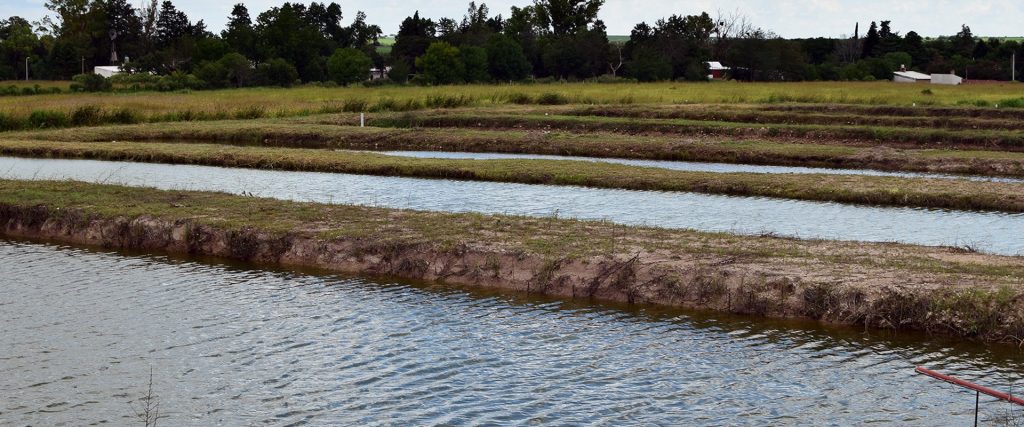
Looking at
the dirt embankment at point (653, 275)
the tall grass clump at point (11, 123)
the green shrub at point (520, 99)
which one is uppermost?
the green shrub at point (520, 99)

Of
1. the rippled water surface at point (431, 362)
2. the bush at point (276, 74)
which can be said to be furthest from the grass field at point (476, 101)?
the rippled water surface at point (431, 362)

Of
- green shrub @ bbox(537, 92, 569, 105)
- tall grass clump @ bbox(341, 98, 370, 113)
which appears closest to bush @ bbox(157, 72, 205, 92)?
tall grass clump @ bbox(341, 98, 370, 113)

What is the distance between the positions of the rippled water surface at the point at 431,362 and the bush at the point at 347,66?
303ft

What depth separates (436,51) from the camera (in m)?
108

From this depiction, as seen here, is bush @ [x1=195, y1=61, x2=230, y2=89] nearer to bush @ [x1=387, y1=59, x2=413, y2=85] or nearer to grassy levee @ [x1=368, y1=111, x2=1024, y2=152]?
bush @ [x1=387, y1=59, x2=413, y2=85]

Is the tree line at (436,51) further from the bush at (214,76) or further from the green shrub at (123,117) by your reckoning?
the green shrub at (123,117)

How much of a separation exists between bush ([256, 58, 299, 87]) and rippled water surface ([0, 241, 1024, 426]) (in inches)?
3472

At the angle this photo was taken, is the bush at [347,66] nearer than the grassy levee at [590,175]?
No

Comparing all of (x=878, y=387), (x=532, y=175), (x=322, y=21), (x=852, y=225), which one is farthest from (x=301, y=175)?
(x=322, y=21)

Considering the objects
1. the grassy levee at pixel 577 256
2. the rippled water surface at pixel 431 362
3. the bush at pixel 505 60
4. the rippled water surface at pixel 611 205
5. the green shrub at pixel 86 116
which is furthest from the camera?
the bush at pixel 505 60

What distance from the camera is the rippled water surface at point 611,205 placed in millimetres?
21875

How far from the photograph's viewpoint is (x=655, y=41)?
129250 mm

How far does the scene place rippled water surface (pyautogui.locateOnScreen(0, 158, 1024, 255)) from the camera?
2188 centimetres

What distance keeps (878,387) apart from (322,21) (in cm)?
15545
